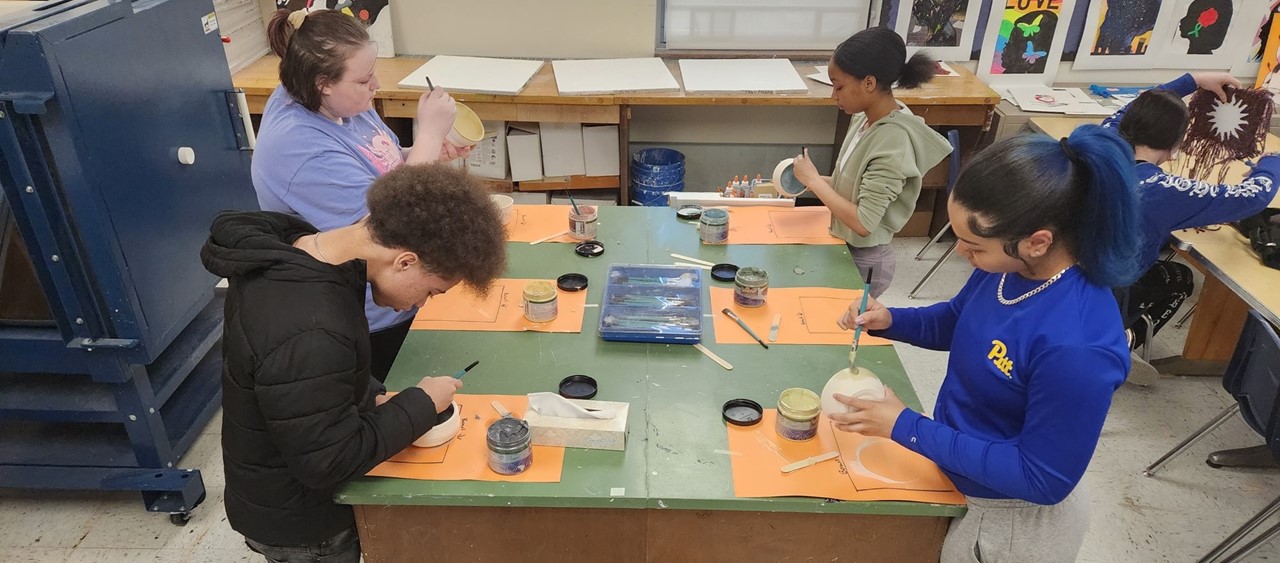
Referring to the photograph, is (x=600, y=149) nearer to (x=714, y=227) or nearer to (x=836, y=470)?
(x=714, y=227)

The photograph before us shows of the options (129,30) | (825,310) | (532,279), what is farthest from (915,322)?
(129,30)

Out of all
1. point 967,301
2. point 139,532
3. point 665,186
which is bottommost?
point 139,532

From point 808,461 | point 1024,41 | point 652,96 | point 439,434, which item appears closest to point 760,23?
point 652,96

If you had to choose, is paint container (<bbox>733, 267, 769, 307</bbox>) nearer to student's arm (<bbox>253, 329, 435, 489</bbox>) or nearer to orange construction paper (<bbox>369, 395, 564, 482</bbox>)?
orange construction paper (<bbox>369, 395, 564, 482</bbox>)

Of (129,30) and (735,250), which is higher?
(129,30)

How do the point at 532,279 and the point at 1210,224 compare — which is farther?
the point at 1210,224

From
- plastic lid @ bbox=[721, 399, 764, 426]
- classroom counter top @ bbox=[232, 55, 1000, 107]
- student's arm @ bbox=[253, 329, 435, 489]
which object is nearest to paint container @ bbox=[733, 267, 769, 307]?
plastic lid @ bbox=[721, 399, 764, 426]

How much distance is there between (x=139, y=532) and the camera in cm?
227

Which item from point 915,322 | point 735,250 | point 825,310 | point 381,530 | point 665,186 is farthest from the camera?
point 665,186

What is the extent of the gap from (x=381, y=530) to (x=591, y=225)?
3.50ft

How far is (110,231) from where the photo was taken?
1.86 metres

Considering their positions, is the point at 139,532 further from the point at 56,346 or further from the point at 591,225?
the point at 591,225

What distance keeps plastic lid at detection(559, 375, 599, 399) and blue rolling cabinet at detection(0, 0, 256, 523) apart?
3.92 feet

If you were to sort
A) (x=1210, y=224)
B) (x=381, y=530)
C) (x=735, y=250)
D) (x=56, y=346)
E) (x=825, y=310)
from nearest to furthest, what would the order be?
(x=381, y=530), (x=825, y=310), (x=56, y=346), (x=735, y=250), (x=1210, y=224)
